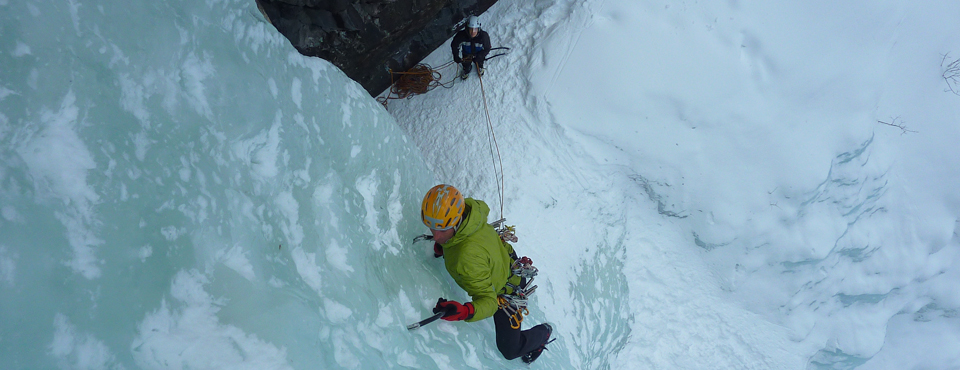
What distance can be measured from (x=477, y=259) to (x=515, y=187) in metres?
1.52

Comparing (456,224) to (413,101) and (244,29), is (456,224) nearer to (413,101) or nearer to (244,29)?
(244,29)

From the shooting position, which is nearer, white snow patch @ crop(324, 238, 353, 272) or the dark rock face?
white snow patch @ crop(324, 238, 353, 272)

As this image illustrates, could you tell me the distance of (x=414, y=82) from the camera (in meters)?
5.44

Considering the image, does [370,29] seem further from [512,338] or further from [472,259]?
[512,338]

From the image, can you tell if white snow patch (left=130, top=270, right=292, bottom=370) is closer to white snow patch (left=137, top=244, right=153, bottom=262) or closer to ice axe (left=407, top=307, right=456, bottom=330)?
white snow patch (left=137, top=244, right=153, bottom=262)

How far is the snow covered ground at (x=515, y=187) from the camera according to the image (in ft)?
5.65

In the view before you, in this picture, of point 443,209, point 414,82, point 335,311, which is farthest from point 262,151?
point 414,82

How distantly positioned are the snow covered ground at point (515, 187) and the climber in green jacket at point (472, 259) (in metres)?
0.21

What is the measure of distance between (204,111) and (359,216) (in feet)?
3.30

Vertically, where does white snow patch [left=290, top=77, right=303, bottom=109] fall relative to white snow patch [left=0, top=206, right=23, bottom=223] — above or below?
above

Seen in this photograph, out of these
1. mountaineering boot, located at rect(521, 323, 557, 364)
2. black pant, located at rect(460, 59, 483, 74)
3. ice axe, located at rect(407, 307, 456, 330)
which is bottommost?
ice axe, located at rect(407, 307, 456, 330)

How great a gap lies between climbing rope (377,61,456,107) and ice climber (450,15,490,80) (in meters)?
0.32

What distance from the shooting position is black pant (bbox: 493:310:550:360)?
304 centimetres

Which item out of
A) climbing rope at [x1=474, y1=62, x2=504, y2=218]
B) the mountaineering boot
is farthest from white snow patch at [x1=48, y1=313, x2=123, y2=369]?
climbing rope at [x1=474, y1=62, x2=504, y2=218]
